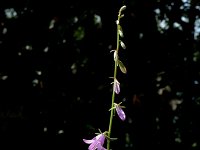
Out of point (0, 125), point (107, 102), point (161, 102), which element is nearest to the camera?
point (0, 125)

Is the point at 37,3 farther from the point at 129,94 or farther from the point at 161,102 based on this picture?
the point at 161,102

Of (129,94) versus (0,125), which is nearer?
(0,125)

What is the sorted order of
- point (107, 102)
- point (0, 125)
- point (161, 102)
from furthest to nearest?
1. point (161, 102)
2. point (107, 102)
3. point (0, 125)

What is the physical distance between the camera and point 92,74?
14.2ft

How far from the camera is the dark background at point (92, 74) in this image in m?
4.06

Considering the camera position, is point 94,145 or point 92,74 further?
point 92,74

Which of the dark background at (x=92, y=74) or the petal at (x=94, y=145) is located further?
the dark background at (x=92, y=74)

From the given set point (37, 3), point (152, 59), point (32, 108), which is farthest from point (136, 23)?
point (32, 108)

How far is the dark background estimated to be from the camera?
406 cm

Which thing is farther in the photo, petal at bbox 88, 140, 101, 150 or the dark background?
Answer: the dark background

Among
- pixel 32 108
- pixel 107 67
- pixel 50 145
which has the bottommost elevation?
pixel 50 145

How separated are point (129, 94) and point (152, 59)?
0.43 meters

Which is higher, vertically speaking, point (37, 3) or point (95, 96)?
point (37, 3)

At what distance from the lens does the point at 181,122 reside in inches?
175
